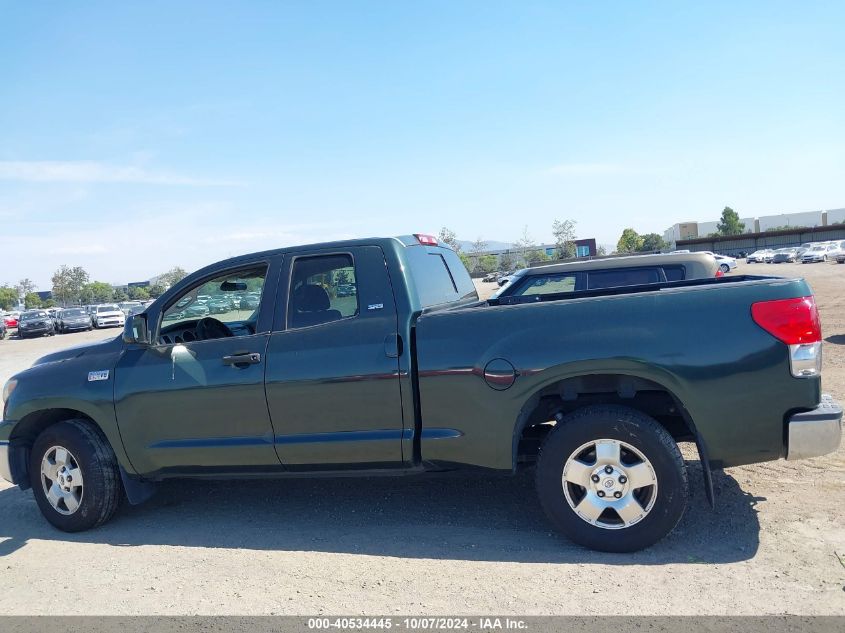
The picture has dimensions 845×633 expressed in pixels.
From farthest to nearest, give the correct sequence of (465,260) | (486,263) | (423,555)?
(486,263) < (465,260) < (423,555)

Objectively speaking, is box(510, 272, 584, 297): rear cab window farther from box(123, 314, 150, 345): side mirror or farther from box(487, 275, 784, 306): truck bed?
box(123, 314, 150, 345): side mirror

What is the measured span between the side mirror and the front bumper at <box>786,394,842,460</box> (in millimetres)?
4225

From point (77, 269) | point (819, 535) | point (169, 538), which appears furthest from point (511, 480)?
point (77, 269)

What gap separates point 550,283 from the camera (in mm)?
9281

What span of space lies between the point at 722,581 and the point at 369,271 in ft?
9.10

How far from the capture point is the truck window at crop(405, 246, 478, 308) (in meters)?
4.86

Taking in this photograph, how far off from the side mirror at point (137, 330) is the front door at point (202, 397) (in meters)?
0.08

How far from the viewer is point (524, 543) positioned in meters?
4.30

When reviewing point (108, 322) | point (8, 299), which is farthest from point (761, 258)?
point (8, 299)

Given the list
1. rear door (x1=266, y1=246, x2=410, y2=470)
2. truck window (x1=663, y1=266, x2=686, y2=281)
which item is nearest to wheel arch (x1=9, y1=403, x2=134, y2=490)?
rear door (x1=266, y1=246, x2=410, y2=470)

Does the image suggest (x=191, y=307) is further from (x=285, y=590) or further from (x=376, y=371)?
(x=285, y=590)

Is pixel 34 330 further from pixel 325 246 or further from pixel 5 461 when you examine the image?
pixel 325 246

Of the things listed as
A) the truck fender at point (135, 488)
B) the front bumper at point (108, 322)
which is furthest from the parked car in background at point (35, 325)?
the truck fender at point (135, 488)

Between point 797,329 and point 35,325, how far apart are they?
40.8 meters
